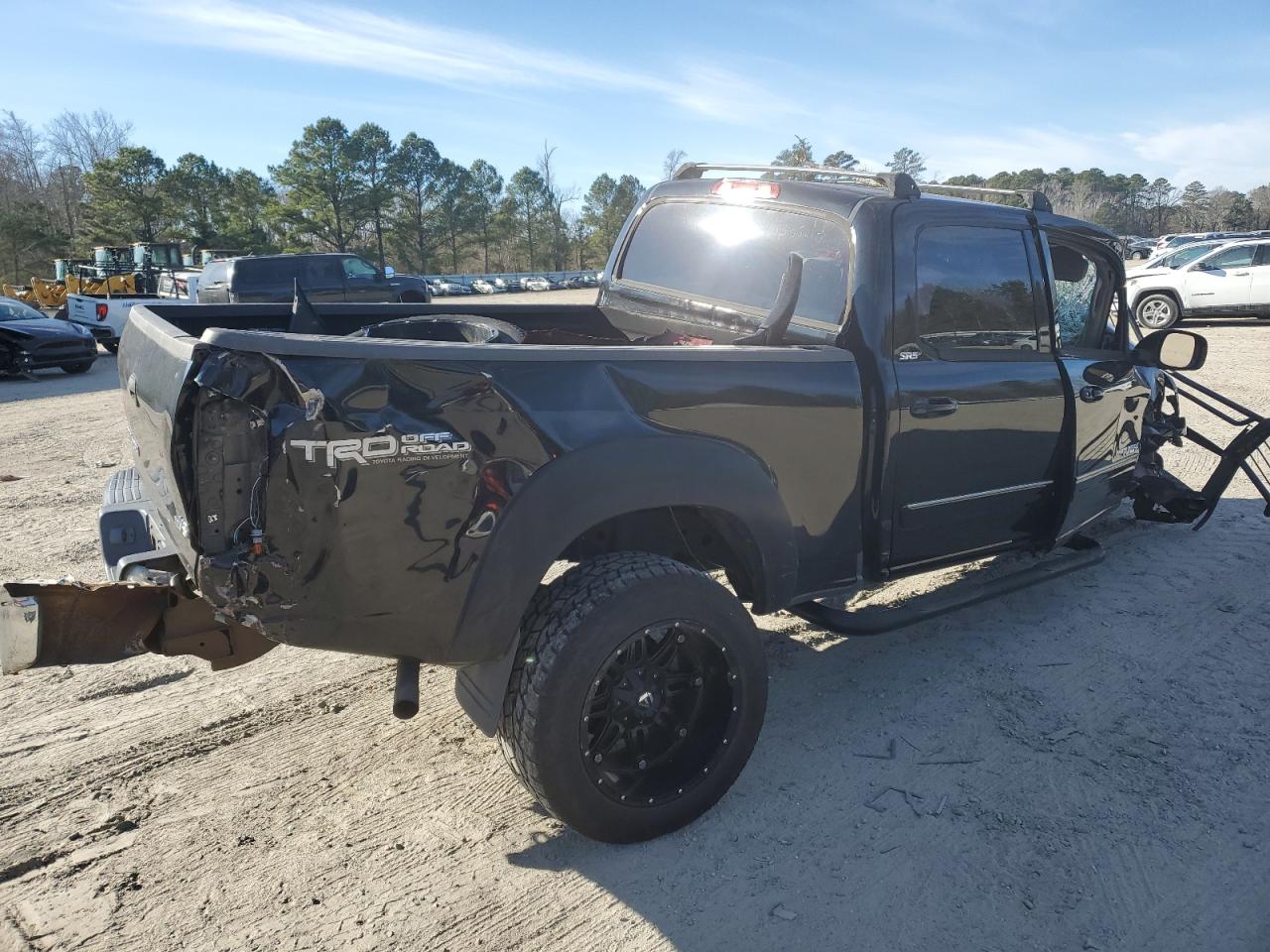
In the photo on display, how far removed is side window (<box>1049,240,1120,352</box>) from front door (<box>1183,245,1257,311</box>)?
52.5 feet

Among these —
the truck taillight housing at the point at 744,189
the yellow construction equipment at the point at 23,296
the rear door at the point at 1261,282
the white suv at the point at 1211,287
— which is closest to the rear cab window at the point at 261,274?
the yellow construction equipment at the point at 23,296

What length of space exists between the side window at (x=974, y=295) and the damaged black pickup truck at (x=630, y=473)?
0.6 inches

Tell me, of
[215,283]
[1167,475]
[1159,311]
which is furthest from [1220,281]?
[215,283]

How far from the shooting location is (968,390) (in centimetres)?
354

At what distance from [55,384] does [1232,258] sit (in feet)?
71.7

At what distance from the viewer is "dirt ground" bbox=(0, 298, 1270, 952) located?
2.46 meters

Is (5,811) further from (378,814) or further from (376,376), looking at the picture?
(376,376)

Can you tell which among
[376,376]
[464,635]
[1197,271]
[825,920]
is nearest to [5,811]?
[464,635]

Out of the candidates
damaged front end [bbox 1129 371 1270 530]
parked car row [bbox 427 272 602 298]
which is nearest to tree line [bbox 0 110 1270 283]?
parked car row [bbox 427 272 602 298]

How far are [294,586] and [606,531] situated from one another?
1.16m

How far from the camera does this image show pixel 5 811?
2828mm

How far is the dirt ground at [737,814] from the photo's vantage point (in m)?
2.46

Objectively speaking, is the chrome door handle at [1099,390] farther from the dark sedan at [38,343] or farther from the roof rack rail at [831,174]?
the dark sedan at [38,343]

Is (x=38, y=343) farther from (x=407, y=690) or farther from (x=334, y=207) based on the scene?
(x=334, y=207)
